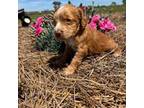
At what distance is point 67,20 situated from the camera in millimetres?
1769

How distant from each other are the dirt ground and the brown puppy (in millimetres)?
30

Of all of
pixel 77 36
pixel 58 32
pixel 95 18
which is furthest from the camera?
pixel 95 18

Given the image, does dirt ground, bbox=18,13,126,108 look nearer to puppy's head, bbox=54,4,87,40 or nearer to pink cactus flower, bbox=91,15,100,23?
pink cactus flower, bbox=91,15,100,23

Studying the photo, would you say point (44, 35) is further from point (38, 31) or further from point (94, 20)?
point (94, 20)

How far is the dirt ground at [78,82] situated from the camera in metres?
1.79

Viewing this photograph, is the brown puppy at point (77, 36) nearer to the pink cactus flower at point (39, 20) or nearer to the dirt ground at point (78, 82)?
the dirt ground at point (78, 82)

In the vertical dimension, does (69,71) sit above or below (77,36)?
below

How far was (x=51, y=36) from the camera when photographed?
199 centimetres

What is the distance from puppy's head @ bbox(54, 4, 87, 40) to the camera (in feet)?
5.77

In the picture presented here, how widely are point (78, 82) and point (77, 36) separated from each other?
0.18 meters

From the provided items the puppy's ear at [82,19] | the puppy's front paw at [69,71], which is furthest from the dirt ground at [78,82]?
the puppy's ear at [82,19]

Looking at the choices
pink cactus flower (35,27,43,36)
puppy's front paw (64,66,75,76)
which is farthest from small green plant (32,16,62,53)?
puppy's front paw (64,66,75,76)

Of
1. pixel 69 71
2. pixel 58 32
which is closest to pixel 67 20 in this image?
pixel 58 32
